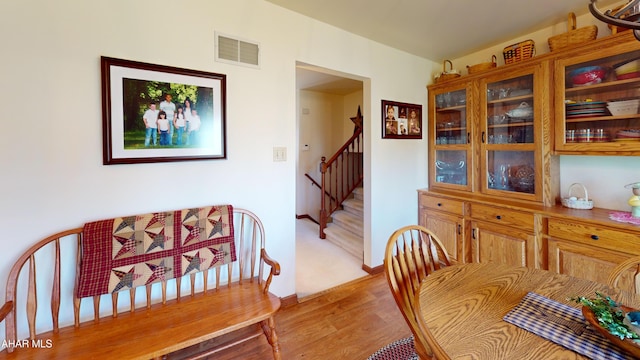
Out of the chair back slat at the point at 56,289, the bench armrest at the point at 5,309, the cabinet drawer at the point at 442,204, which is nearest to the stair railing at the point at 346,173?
the cabinet drawer at the point at 442,204

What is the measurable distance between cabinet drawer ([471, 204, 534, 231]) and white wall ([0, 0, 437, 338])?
70.2 inches

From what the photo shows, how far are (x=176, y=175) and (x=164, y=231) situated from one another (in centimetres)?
36

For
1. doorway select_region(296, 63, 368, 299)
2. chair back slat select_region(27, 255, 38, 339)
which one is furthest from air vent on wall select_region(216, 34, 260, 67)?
doorway select_region(296, 63, 368, 299)

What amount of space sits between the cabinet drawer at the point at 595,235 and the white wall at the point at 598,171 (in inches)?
20.2

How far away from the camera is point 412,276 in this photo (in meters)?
1.44

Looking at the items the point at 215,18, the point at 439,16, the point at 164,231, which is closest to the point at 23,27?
the point at 215,18

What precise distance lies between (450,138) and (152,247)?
3.01 m

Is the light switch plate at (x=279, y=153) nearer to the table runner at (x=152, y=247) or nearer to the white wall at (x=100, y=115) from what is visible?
the white wall at (x=100, y=115)

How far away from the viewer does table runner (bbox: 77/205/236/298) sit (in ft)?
4.63

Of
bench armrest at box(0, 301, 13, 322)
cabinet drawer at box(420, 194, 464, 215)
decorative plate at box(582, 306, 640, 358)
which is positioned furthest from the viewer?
cabinet drawer at box(420, 194, 464, 215)

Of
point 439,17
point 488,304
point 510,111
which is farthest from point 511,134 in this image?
point 488,304

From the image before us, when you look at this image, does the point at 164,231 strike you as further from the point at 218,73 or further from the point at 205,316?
the point at 218,73

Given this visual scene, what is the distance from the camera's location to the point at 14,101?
1.32 meters

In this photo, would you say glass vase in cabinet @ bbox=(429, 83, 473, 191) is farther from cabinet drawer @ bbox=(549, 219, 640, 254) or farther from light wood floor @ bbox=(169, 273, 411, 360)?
light wood floor @ bbox=(169, 273, 411, 360)
